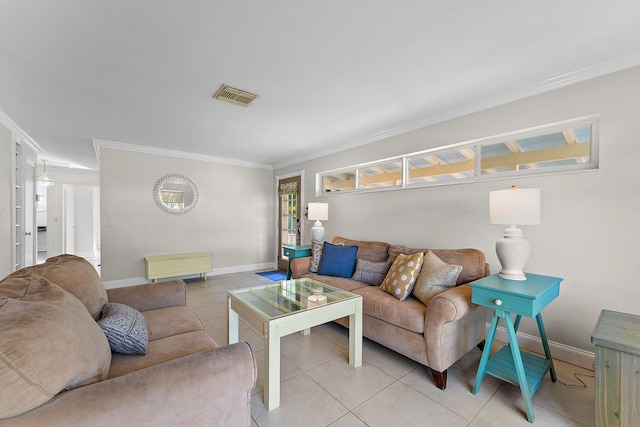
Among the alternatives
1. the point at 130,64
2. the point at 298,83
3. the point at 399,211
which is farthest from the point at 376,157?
the point at 130,64

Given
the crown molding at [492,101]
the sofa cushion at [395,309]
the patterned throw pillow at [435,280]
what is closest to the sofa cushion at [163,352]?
the sofa cushion at [395,309]

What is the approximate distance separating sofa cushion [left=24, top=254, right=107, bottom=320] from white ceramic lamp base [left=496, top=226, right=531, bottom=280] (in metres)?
2.78

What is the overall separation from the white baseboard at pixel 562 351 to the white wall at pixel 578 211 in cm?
5

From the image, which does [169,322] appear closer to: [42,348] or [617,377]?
[42,348]

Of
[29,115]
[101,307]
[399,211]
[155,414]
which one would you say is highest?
[29,115]

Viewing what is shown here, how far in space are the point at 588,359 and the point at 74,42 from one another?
4.50 meters

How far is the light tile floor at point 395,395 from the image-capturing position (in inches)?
60.9

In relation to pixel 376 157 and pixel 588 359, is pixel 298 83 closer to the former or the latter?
pixel 376 157

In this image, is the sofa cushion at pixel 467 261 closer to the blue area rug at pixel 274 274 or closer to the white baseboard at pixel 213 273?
the blue area rug at pixel 274 274

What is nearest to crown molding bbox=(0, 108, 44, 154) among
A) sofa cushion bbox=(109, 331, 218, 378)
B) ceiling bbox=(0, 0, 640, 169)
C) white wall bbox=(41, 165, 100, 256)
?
ceiling bbox=(0, 0, 640, 169)

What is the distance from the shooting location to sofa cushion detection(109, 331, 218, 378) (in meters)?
1.28

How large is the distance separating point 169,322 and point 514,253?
2575 millimetres

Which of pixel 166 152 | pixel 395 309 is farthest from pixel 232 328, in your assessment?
pixel 166 152

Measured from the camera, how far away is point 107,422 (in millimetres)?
857
